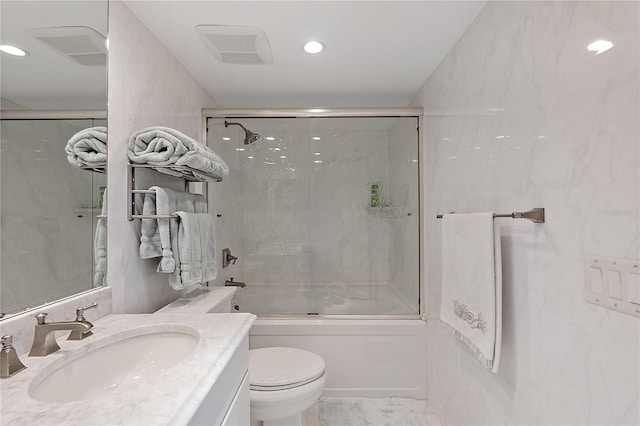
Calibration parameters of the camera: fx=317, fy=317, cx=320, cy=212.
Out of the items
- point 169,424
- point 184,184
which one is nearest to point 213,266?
point 184,184

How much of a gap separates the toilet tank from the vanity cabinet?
0.49 m

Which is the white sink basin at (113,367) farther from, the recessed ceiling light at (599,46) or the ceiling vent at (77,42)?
Result: the recessed ceiling light at (599,46)

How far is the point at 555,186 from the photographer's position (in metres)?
0.93

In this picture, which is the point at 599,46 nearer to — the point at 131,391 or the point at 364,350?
the point at 131,391

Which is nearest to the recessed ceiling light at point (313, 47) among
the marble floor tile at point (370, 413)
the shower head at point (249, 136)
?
the shower head at point (249, 136)

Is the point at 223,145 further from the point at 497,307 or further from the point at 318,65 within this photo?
the point at 497,307

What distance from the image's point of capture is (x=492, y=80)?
4.18 feet

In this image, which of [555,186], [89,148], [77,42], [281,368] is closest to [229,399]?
[281,368]

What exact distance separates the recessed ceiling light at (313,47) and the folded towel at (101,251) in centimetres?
118

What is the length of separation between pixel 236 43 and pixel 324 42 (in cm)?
45

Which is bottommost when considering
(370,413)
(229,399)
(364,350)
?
(370,413)

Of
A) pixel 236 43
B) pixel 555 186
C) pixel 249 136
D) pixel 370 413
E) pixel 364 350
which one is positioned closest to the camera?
pixel 555 186

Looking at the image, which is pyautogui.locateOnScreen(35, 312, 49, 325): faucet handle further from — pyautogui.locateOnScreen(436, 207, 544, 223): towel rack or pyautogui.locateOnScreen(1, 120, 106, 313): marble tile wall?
pyautogui.locateOnScreen(436, 207, 544, 223): towel rack

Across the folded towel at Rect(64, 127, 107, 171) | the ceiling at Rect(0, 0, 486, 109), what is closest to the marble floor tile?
the folded towel at Rect(64, 127, 107, 171)
